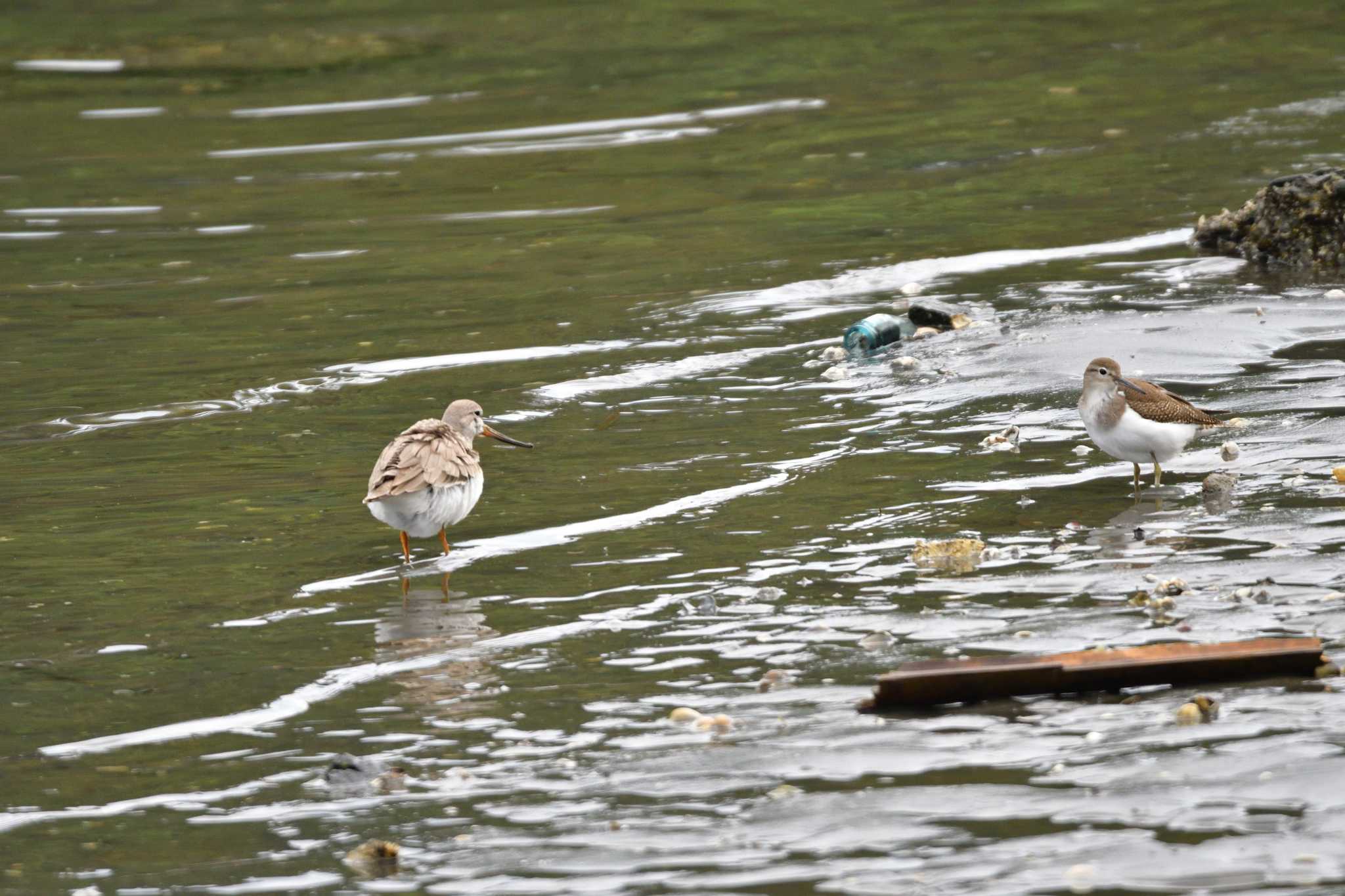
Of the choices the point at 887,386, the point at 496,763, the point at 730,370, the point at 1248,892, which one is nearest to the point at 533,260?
the point at 730,370

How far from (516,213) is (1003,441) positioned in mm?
9944


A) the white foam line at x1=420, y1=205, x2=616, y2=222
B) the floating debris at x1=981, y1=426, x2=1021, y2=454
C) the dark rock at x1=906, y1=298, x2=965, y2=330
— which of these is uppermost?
the white foam line at x1=420, y1=205, x2=616, y2=222

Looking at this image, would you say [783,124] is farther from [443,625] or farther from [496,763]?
[496,763]

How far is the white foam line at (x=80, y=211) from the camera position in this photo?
20.5m

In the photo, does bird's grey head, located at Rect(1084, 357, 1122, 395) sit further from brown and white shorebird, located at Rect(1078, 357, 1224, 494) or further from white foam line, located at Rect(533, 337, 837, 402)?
white foam line, located at Rect(533, 337, 837, 402)

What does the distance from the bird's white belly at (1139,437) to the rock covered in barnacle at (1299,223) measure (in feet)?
18.5

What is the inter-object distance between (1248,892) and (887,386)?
24.4ft

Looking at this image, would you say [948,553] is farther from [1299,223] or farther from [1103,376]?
[1299,223]

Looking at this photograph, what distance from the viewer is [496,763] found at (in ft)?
22.0

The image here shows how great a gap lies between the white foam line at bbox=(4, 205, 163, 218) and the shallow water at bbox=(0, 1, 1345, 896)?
79mm

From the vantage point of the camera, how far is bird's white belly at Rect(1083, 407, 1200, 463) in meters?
9.34

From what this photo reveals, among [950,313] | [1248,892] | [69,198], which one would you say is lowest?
[1248,892]

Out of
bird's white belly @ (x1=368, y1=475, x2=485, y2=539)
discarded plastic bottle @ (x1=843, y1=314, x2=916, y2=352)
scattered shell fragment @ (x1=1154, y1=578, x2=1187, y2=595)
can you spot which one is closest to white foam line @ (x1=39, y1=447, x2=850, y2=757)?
bird's white belly @ (x1=368, y1=475, x2=485, y2=539)

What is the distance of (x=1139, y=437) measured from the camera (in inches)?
369
